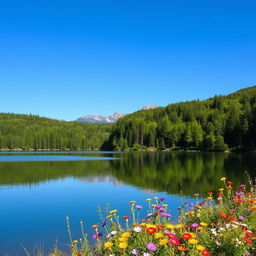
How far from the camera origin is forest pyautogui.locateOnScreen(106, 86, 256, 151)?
119 m

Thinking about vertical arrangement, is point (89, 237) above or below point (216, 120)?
below

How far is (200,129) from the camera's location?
478 ft

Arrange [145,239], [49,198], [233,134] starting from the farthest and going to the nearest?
[233,134] → [49,198] → [145,239]

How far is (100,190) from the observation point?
2677cm

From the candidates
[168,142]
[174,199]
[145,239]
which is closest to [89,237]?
[145,239]

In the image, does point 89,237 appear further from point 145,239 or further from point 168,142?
point 168,142

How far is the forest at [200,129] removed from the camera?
11944cm

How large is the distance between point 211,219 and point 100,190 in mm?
19271

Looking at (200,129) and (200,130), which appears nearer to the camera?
(200,130)

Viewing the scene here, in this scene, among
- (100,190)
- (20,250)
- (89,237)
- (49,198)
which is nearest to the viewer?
(20,250)

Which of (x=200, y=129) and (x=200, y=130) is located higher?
(x=200, y=129)


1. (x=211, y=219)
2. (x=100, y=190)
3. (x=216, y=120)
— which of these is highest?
(x=216, y=120)

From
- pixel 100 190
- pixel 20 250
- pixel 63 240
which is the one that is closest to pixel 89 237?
pixel 63 240

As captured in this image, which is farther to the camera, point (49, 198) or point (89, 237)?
point (49, 198)
